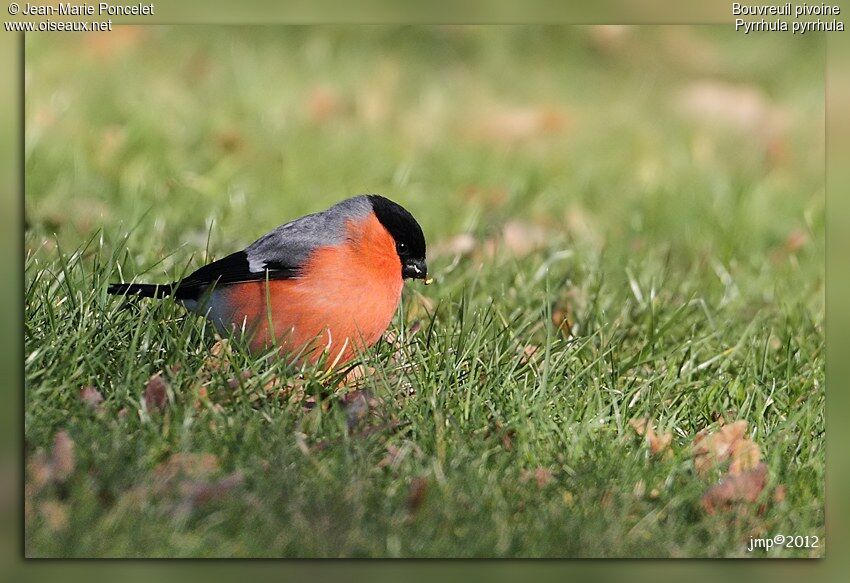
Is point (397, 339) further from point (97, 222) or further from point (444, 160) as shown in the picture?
point (444, 160)

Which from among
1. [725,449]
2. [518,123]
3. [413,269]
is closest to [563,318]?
[413,269]

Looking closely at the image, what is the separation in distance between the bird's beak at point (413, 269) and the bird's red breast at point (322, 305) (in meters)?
0.10

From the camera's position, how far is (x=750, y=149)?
7195 mm

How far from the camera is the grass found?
12.6 feet

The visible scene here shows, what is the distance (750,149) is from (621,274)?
2.04m

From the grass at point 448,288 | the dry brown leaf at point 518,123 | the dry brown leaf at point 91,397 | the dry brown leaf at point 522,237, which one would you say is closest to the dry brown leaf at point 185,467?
the grass at point 448,288

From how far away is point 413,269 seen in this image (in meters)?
4.68

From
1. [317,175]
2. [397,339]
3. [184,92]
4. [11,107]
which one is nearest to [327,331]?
[397,339]

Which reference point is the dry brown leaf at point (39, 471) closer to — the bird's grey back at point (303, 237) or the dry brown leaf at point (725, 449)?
the bird's grey back at point (303, 237)

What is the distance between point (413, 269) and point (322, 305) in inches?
18.3

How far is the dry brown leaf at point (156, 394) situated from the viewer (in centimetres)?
401

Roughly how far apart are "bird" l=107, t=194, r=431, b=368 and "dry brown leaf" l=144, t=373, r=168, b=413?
0.37m

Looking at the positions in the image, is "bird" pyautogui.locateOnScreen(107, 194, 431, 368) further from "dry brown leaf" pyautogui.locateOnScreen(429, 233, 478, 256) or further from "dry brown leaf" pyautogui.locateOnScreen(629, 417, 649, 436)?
"dry brown leaf" pyautogui.locateOnScreen(429, 233, 478, 256)

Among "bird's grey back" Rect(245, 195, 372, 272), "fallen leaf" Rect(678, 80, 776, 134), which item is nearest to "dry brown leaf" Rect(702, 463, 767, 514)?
"bird's grey back" Rect(245, 195, 372, 272)
